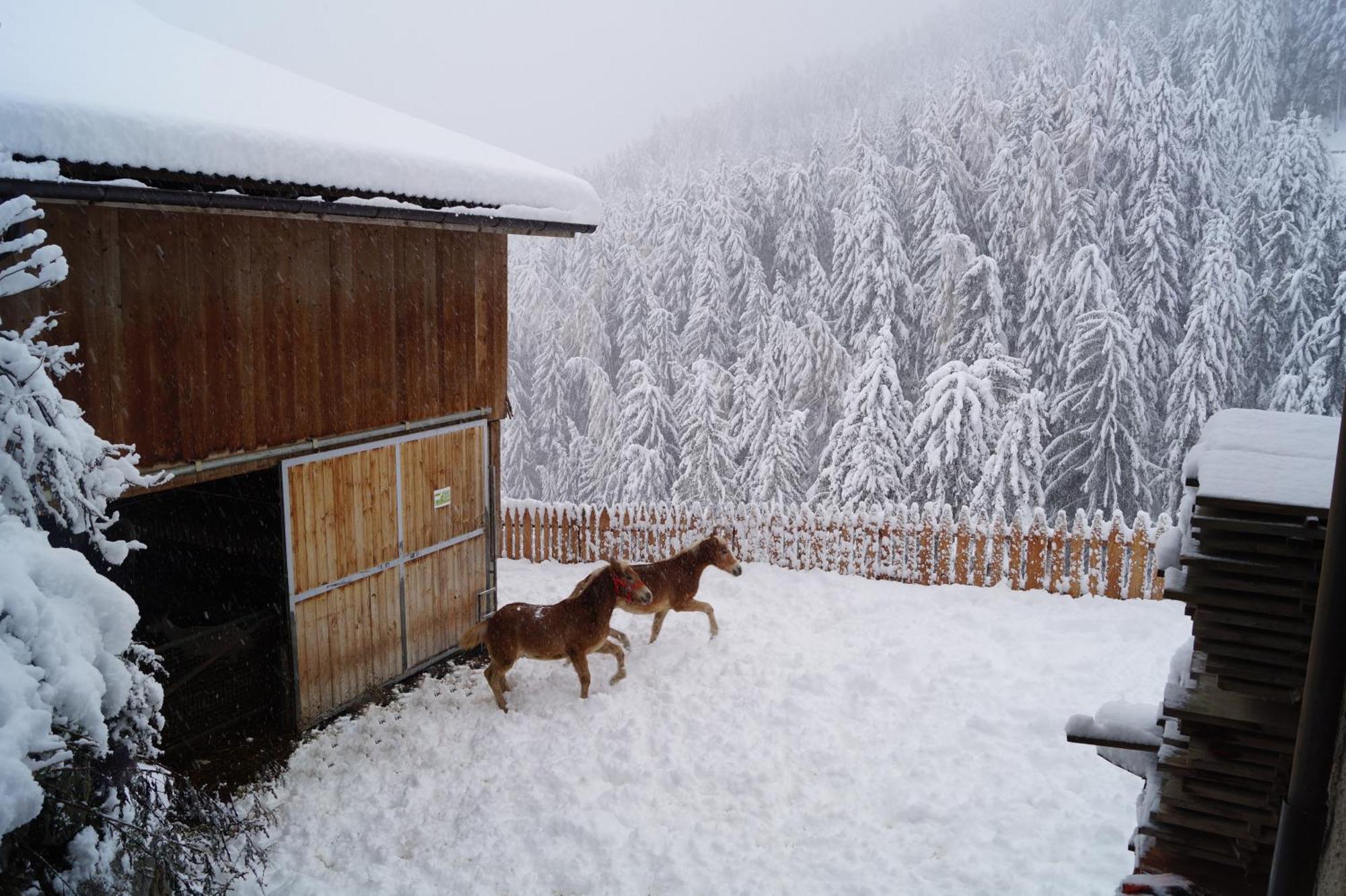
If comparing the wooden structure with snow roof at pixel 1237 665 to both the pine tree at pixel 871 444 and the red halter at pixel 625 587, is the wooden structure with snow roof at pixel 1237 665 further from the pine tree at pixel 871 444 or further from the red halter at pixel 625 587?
the pine tree at pixel 871 444

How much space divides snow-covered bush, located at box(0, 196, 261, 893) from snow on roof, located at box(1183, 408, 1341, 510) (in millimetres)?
4518

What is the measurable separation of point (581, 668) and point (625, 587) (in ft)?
3.36

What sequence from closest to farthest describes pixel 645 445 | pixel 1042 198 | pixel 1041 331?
1. pixel 1041 331
2. pixel 1042 198
3. pixel 645 445

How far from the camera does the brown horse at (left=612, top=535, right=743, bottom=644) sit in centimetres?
1024

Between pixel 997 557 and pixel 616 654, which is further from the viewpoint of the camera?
pixel 997 557

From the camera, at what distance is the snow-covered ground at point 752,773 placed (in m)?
6.08

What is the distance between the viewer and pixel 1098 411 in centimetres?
2166

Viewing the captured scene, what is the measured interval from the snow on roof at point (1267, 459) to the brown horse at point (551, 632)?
240 inches

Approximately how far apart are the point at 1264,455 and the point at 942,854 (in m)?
4.08

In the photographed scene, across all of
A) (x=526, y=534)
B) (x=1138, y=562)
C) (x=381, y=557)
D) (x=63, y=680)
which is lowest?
(x=526, y=534)

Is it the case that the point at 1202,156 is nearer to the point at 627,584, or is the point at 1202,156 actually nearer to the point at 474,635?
the point at 627,584

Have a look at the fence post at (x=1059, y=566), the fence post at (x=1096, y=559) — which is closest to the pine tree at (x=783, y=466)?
the fence post at (x=1059, y=566)

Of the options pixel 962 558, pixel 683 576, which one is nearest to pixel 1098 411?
pixel 962 558

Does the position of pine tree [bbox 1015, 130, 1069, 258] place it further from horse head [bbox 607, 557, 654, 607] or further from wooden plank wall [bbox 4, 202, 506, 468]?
horse head [bbox 607, 557, 654, 607]
